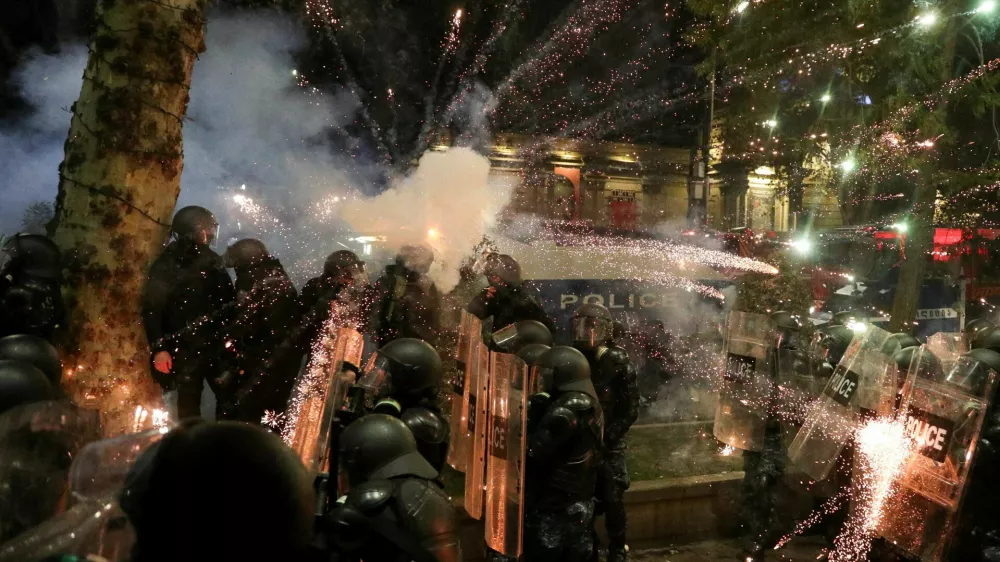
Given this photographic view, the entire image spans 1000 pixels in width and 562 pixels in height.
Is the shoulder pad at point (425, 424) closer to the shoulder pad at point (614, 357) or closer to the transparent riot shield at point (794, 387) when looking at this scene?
the shoulder pad at point (614, 357)

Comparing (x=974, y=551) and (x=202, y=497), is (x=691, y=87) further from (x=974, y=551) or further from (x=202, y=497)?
(x=202, y=497)

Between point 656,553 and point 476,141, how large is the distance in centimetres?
1422

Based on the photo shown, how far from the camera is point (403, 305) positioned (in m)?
6.29

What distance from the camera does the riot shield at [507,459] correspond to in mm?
3822

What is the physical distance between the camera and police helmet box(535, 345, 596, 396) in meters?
4.33

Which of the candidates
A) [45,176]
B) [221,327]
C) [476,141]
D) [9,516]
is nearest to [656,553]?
[221,327]

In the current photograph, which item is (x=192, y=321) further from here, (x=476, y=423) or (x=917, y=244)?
(x=917, y=244)

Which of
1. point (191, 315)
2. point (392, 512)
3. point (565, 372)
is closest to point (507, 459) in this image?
point (565, 372)

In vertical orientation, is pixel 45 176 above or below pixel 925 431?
above

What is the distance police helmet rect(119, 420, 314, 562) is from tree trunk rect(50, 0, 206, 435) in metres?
2.26

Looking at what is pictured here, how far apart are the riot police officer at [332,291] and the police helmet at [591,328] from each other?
197 cm

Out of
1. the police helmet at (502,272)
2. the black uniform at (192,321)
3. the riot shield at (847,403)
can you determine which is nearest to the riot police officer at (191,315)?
the black uniform at (192,321)

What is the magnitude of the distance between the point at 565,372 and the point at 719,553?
276 cm

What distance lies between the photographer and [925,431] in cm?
442
